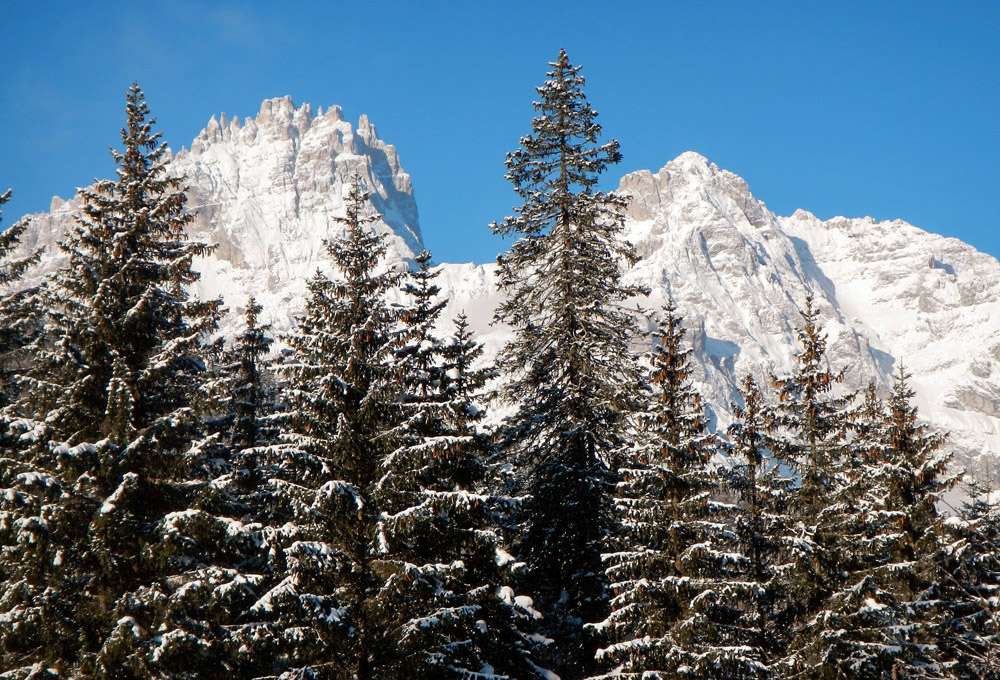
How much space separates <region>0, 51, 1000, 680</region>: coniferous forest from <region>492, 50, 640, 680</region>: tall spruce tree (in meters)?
0.07

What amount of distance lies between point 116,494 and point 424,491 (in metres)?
4.55

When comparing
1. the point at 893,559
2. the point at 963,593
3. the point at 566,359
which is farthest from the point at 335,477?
the point at 963,593

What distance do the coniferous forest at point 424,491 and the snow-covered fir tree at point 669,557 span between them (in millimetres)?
62

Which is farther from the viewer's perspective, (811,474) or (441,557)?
(811,474)

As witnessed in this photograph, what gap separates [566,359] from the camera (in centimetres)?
1809

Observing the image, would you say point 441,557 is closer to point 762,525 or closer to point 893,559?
point 762,525

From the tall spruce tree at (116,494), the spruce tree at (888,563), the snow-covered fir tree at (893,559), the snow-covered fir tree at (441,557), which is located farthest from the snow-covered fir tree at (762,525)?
the tall spruce tree at (116,494)

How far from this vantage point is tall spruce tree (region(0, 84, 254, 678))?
12336mm

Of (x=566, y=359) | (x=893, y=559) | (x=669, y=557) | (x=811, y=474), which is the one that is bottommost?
(x=669, y=557)

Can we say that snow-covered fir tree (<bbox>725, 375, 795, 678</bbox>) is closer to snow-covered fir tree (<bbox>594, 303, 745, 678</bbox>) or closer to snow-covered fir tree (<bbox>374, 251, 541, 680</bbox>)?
snow-covered fir tree (<bbox>594, 303, 745, 678</bbox>)

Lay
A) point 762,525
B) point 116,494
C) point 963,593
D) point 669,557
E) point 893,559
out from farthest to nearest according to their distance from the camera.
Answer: point 893,559 < point 963,593 < point 762,525 < point 669,557 < point 116,494

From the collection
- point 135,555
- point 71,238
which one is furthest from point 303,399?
point 71,238

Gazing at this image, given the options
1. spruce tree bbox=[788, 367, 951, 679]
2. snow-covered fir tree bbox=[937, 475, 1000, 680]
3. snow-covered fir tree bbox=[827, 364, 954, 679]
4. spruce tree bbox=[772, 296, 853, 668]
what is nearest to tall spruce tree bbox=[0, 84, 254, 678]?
spruce tree bbox=[772, 296, 853, 668]

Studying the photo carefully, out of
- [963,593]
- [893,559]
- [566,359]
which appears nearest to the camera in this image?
[566,359]
